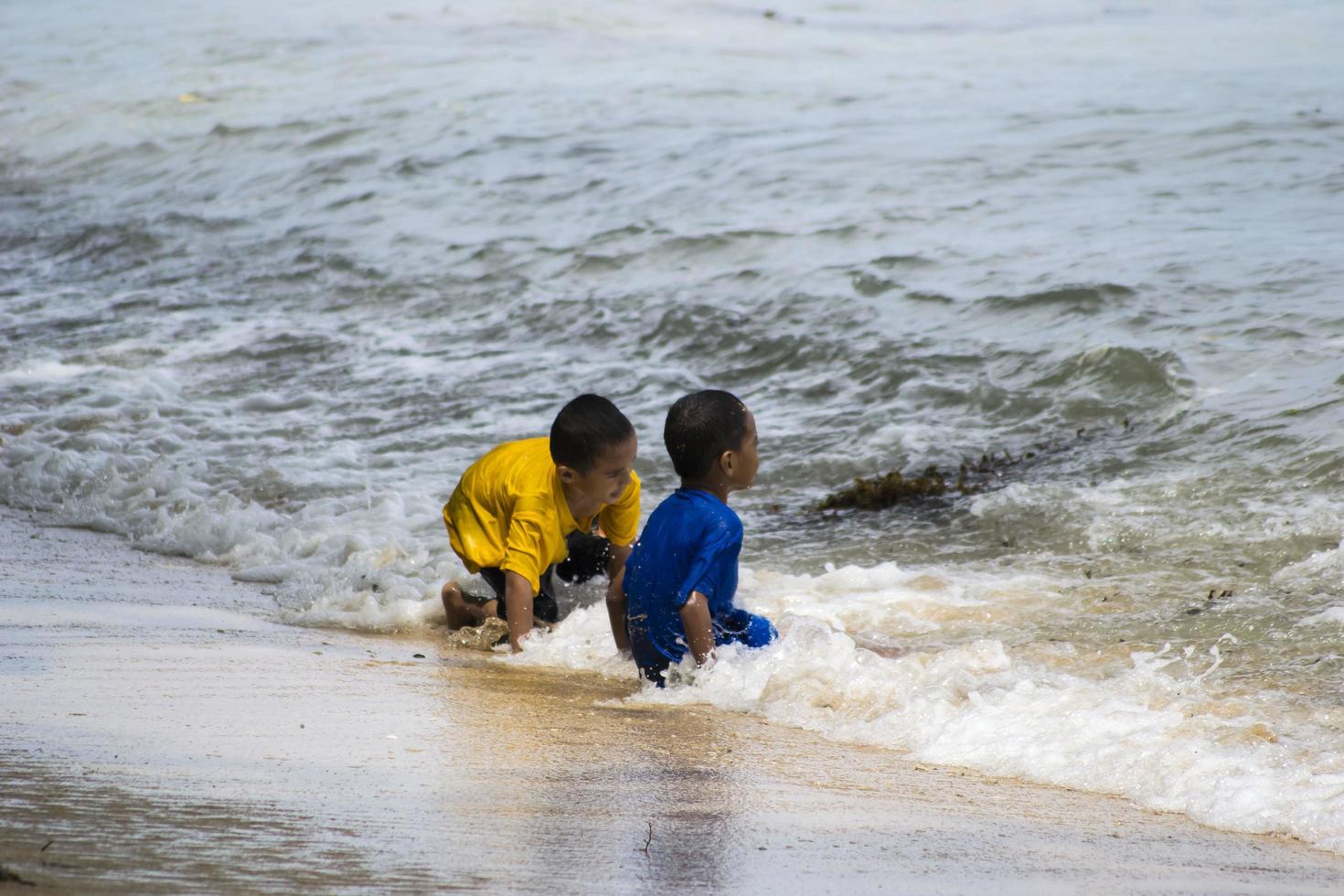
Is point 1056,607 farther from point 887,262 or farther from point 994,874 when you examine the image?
point 887,262

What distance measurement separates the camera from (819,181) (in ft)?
48.2

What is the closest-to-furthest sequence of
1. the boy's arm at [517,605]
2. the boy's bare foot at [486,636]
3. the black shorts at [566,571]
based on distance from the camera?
the boy's arm at [517,605] → the boy's bare foot at [486,636] → the black shorts at [566,571]

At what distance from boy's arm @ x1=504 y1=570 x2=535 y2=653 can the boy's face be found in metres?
0.37

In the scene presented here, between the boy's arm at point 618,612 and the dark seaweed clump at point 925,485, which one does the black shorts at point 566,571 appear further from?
the dark seaweed clump at point 925,485

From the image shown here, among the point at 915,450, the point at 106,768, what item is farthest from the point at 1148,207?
the point at 106,768

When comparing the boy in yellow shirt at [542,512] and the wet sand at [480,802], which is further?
the boy in yellow shirt at [542,512]

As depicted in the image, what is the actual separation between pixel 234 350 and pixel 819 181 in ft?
21.2

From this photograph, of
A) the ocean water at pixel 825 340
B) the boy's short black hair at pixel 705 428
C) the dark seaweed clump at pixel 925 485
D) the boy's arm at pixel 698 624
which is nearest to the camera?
the boy's arm at pixel 698 624

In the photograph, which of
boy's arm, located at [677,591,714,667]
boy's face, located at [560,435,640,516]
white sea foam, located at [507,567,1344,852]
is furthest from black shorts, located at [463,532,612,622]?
boy's arm, located at [677,591,714,667]

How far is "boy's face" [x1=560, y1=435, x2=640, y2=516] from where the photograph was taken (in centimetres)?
510

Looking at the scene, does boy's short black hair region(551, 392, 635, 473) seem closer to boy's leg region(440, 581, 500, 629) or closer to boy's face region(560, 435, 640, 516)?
boy's face region(560, 435, 640, 516)

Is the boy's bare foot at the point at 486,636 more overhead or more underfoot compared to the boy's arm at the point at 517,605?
more underfoot

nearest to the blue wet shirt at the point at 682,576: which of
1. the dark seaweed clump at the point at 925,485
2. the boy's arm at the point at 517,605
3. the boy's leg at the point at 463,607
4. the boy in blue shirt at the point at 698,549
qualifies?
the boy in blue shirt at the point at 698,549

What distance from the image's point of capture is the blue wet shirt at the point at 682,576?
4457mm
